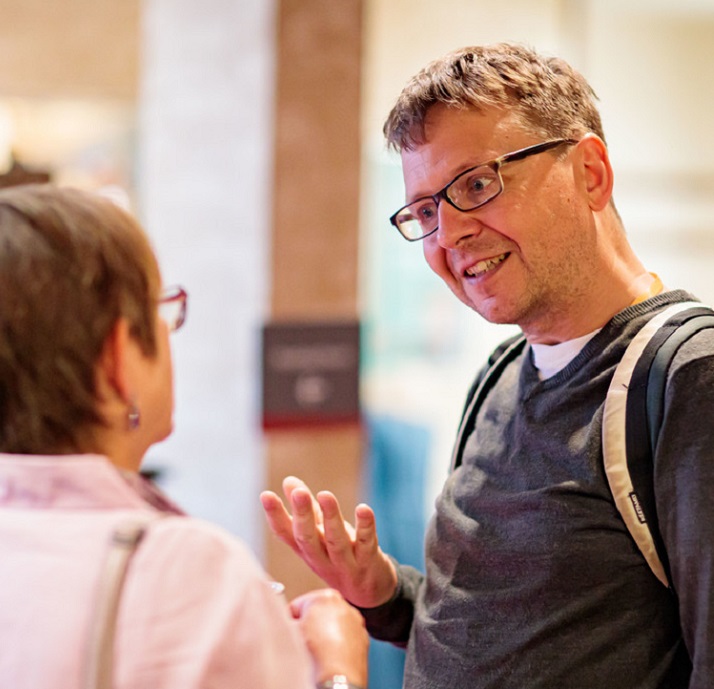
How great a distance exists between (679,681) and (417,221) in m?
0.80

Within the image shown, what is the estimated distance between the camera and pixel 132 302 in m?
1.01

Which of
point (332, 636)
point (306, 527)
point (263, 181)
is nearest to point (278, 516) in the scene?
point (306, 527)

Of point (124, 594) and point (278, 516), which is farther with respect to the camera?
point (278, 516)

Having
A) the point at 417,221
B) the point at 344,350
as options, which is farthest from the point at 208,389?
the point at 417,221

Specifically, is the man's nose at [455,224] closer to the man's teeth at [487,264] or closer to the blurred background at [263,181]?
the man's teeth at [487,264]

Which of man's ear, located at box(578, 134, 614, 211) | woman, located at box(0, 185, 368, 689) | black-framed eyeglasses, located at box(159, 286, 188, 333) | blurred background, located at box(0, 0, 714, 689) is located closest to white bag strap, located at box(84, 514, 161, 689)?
woman, located at box(0, 185, 368, 689)

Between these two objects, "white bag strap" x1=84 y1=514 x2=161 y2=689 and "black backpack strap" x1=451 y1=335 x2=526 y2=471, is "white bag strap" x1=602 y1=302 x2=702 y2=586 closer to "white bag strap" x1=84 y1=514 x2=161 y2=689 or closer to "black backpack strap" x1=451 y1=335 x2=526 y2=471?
"black backpack strap" x1=451 y1=335 x2=526 y2=471

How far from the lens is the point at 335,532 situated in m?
1.50

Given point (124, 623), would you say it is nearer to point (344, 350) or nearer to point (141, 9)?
point (344, 350)

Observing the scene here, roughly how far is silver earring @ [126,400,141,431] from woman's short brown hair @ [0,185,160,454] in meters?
0.04

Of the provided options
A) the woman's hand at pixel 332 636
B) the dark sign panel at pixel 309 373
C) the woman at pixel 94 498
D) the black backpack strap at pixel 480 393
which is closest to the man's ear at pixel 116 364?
the woman at pixel 94 498

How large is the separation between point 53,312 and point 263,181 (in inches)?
98.2

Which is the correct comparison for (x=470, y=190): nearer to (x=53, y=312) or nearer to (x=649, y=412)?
(x=649, y=412)

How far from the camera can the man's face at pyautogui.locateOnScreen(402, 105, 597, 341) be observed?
57.2 inches
